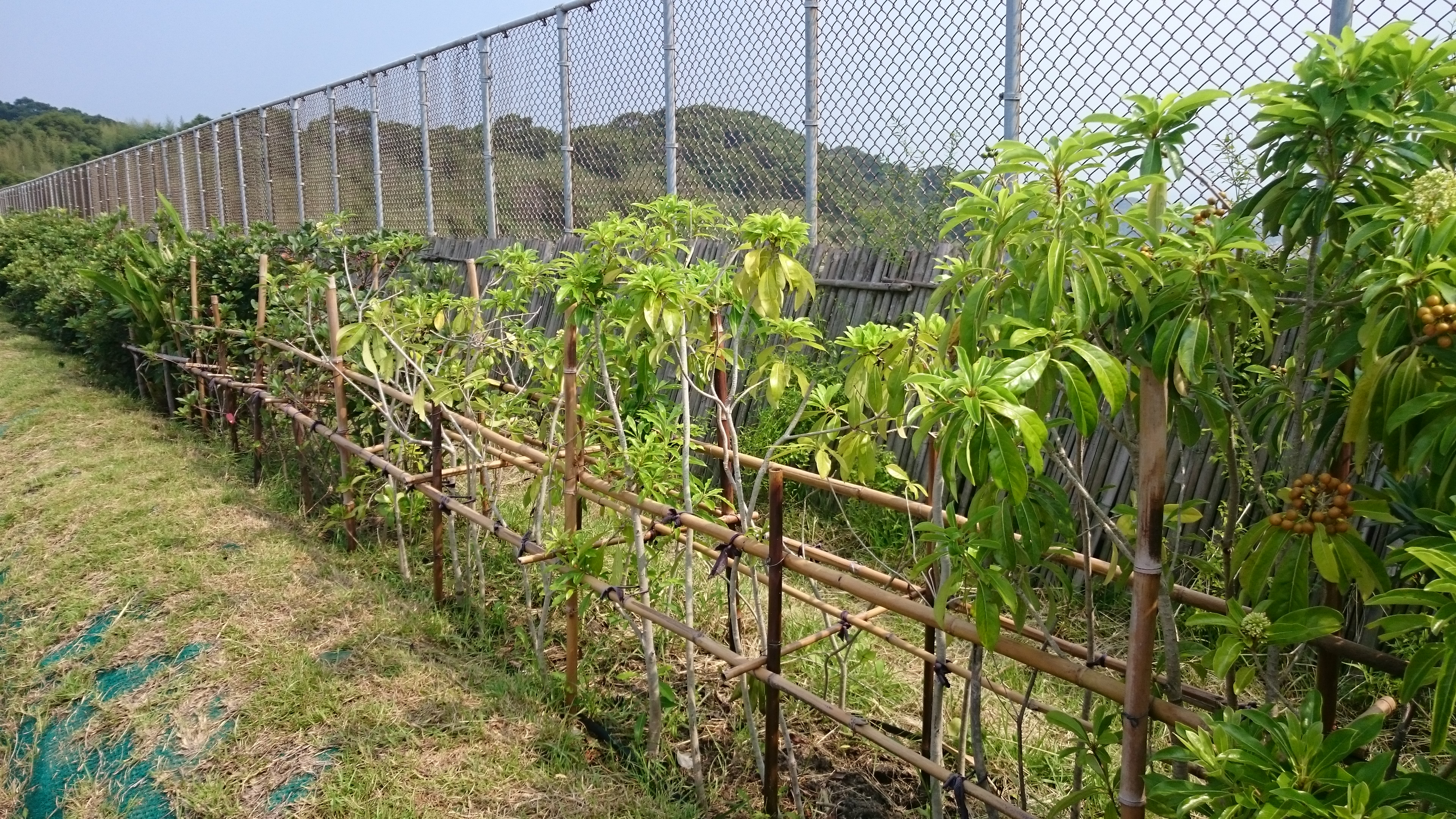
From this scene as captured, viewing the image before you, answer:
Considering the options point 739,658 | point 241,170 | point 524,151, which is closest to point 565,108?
point 524,151

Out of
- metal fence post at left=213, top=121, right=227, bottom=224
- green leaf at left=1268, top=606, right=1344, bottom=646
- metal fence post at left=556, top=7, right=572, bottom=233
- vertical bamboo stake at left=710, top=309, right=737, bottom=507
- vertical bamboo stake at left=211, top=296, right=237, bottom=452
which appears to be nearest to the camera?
green leaf at left=1268, top=606, right=1344, bottom=646

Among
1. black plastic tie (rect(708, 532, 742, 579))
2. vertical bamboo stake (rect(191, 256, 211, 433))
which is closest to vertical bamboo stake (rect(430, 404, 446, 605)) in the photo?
black plastic tie (rect(708, 532, 742, 579))

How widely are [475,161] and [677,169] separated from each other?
304 cm

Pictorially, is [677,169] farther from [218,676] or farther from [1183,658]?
[1183,658]

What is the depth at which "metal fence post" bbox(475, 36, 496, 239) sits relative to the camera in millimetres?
7945

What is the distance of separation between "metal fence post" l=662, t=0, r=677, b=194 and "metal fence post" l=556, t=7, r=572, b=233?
1.22 metres

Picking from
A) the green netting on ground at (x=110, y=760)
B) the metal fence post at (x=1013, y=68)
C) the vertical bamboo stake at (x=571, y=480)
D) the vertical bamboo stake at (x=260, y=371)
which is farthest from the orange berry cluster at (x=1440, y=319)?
the vertical bamboo stake at (x=260, y=371)

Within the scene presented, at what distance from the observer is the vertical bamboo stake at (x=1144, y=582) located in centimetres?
140

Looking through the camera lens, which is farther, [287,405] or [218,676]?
[287,405]

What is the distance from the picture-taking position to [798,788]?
7.98 ft

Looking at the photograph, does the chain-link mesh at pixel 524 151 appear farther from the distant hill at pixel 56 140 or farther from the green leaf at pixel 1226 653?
the distant hill at pixel 56 140

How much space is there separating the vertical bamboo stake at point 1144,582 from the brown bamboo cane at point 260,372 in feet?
14.7

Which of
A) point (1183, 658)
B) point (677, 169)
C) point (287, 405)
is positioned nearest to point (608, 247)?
point (1183, 658)

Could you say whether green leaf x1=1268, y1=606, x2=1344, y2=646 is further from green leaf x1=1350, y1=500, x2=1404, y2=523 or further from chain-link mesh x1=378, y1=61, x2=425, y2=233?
chain-link mesh x1=378, y1=61, x2=425, y2=233
